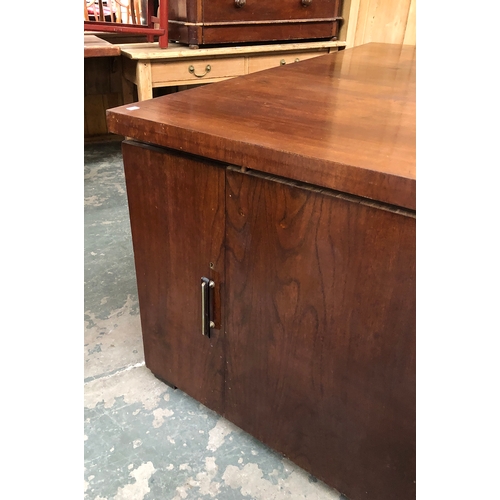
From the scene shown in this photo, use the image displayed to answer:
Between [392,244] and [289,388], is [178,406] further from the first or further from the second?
[392,244]

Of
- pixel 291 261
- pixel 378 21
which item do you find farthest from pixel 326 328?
pixel 378 21

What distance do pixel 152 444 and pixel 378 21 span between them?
2.06m

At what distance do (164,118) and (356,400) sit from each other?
517 millimetres

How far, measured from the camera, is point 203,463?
84cm

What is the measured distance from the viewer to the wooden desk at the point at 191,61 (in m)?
1.69

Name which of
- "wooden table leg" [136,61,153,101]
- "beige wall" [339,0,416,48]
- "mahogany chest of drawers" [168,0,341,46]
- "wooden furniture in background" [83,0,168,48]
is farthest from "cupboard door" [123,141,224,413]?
"beige wall" [339,0,416,48]

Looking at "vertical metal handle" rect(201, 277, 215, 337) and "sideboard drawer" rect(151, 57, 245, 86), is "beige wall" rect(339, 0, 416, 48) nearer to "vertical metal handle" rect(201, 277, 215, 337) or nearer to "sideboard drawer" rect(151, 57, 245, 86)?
"sideboard drawer" rect(151, 57, 245, 86)

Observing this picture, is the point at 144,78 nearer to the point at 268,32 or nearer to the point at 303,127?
the point at 268,32

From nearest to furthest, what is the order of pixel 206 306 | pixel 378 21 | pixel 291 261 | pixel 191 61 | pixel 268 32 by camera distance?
pixel 291 261 → pixel 206 306 → pixel 191 61 → pixel 268 32 → pixel 378 21

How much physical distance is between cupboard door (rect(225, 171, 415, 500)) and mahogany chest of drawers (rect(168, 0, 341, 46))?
1.32 m

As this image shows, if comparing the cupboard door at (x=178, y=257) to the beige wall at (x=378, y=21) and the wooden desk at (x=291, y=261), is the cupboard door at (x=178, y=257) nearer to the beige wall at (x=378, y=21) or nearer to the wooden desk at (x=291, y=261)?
the wooden desk at (x=291, y=261)

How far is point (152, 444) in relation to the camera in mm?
869

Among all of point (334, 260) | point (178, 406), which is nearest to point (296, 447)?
point (178, 406)

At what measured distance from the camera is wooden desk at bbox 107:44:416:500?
570 millimetres
